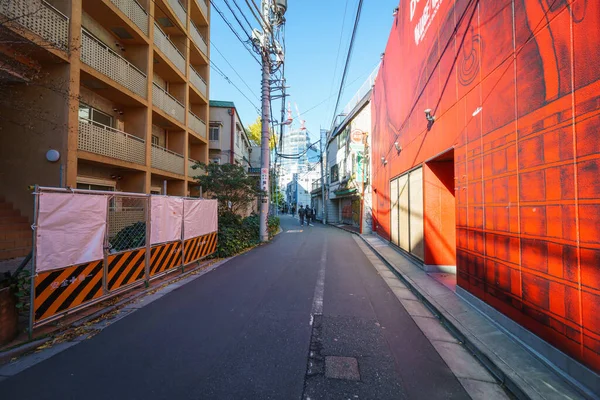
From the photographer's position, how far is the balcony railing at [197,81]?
1534cm

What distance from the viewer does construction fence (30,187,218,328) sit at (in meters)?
3.61

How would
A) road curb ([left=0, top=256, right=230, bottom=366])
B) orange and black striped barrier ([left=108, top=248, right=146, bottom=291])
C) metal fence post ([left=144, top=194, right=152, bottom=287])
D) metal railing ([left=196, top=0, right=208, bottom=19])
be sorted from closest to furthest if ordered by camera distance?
road curb ([left=0, top=256, right=230, bottom=366])
orange and black striped barrier ([left=108, top=248, right=146, bottom=291])
metal fence post ([left=144, top=194, right=152, bottom=287])
metal railing ([left=196, top=0, right=208, bottom=19])

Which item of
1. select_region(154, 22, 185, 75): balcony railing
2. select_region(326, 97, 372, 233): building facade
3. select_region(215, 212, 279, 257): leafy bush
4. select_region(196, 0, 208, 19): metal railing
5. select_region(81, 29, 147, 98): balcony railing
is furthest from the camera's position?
select_region(326, 97, 372, 233): building facade

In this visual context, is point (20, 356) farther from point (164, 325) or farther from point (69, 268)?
point (164, 325)

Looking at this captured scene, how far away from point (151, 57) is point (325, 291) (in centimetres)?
1241

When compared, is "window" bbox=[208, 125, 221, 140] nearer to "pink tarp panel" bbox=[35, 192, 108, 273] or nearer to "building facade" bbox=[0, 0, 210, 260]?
"building facade" bbox=[0, 0, 210, 260]

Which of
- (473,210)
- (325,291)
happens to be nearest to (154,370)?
(325,291)

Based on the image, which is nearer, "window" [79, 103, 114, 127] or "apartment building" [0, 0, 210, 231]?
"apartment building" [0, 0, 210, 231]

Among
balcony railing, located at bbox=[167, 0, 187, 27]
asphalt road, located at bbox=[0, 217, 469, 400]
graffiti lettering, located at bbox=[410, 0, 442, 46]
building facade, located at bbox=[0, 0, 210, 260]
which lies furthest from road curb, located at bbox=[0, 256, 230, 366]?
balcony railing, located at bbox=[167, 0, 187, 27]

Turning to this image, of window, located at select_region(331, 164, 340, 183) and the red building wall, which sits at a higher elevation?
window, located at select_region(331, 164, 340, 183)

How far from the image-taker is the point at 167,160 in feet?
42.9

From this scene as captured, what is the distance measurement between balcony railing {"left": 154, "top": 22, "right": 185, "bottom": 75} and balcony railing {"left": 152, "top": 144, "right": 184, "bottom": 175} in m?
4.59

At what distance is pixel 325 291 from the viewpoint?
5590 millimetres

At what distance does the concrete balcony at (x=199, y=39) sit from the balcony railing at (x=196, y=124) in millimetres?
4327
